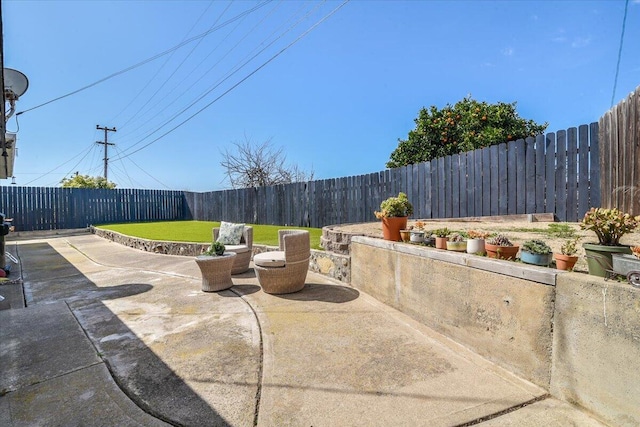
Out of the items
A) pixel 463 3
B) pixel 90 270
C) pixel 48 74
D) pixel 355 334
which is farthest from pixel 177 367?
pixel 48 74

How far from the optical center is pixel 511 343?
2.18 metres

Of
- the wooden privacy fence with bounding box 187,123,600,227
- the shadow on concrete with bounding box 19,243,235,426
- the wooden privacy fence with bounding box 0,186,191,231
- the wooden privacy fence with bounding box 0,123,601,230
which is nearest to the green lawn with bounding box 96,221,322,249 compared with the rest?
the wooden privacy fence with bounding box 187,123,600,227

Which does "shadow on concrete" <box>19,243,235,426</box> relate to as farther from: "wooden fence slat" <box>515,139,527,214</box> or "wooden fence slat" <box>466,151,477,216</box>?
"wooden fence slat" <box>466,151,477,216</box>

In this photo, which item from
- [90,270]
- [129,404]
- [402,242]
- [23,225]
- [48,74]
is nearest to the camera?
[129,404]

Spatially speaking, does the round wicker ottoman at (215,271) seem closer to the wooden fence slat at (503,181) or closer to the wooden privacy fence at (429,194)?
the wooden privacy fence at (429,194)

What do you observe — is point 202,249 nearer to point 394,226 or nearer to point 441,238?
point 394,226

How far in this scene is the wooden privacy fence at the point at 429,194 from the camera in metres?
5.00

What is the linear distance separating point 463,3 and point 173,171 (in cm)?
2147

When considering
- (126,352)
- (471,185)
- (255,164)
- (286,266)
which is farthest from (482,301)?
(255,164)

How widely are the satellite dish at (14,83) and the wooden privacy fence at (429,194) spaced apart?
7.19 metres

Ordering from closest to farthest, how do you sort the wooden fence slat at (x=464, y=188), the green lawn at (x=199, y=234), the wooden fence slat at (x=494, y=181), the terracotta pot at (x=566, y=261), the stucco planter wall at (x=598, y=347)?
the stucco planter wall at (x=598, y=347), the terracotta pot at (x=566, y=261), the wooden fence slat at (x=494, y=181), the wooden fence slat at (x=464, y=188), the green lawn at (x=199, y=234)

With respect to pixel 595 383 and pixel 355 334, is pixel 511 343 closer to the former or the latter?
pixel 595 383

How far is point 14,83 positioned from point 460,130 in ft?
39.4

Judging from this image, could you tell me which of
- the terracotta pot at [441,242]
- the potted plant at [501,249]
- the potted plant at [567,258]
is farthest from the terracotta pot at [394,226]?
the potted plant at [567,258]
